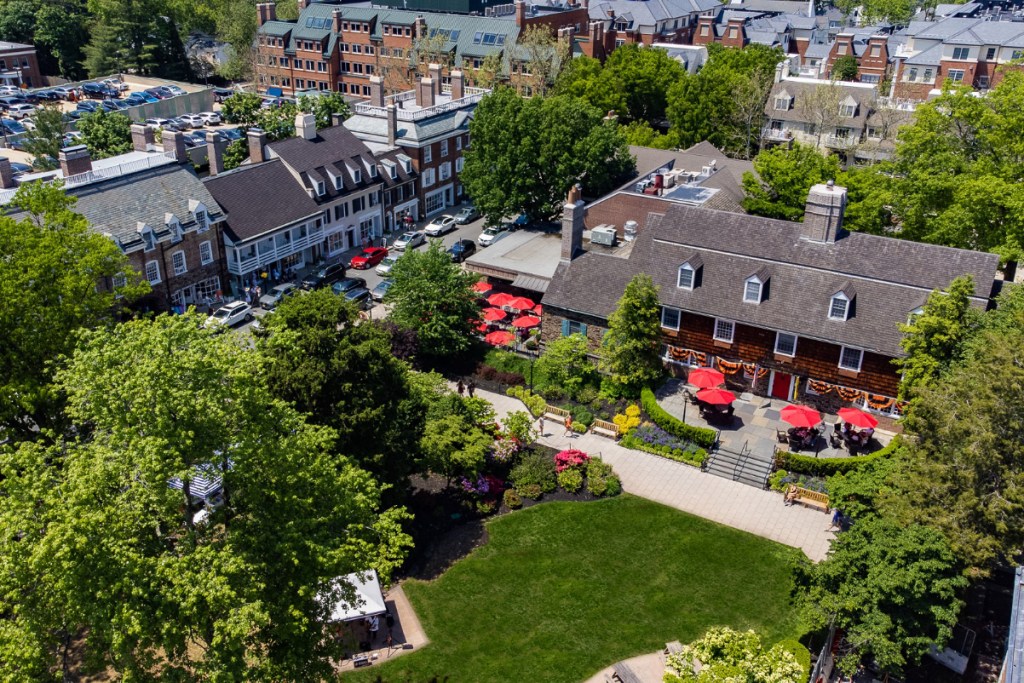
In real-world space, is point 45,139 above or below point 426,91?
below

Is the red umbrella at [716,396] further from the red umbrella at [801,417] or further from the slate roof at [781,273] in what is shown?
the slate roof at [781,273]

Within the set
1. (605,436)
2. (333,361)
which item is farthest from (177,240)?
(605,436)

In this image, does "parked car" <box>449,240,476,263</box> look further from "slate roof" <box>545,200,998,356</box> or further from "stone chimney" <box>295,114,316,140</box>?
"slate roof" <box>545,200,998,356</box>

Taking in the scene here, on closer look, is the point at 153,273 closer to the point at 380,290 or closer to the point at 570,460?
the point at 380,290

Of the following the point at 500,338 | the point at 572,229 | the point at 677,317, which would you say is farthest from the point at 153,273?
the point at 677,317

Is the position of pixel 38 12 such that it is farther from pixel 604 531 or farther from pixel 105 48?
pixel 604 531

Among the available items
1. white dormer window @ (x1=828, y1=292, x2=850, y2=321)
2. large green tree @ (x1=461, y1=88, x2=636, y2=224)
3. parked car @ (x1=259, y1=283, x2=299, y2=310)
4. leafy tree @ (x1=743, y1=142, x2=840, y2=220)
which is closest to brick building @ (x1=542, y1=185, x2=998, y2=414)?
white dormer window @ (x1=828, y1=292, x2=850, y2=321)
